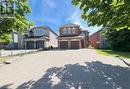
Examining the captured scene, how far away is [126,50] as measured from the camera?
125 ft

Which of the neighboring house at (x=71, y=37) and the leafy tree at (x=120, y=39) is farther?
the neighboring house at (x=71, y=37)

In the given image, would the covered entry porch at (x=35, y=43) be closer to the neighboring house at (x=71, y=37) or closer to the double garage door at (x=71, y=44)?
the neighboring house at (x=71, y=37)

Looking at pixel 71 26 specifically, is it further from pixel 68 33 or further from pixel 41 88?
pixel 41 88

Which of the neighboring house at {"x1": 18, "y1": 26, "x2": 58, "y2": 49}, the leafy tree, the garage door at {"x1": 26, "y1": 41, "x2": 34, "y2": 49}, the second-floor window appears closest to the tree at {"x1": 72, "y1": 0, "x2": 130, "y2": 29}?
the leafy tree

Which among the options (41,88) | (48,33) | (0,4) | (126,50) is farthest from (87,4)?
(48,33)

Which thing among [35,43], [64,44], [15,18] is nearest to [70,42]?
[64,44]

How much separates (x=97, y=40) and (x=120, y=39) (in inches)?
745

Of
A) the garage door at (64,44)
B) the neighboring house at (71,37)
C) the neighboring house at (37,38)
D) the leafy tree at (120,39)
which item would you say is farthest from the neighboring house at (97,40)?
the neighboring house at (37,38)

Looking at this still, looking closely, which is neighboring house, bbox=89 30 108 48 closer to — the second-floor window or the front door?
the second-floor window

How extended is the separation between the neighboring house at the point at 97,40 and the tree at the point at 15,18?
36780mm

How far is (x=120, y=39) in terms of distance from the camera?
123 ft

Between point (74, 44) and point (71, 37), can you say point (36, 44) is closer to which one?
point (71, 37)

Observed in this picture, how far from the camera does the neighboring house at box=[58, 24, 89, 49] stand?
5075 cm

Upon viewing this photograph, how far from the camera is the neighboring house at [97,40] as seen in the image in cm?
5199
